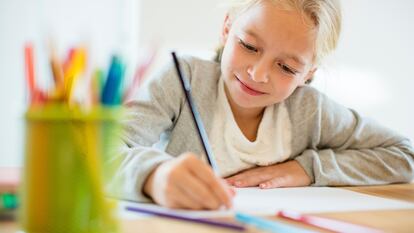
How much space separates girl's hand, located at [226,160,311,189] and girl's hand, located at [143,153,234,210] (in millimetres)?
266

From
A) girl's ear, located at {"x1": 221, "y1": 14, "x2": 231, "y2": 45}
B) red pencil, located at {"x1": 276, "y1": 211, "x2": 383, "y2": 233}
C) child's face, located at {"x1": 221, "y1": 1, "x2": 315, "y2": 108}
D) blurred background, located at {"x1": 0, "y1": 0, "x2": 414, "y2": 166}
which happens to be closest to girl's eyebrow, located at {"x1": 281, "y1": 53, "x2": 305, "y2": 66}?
child's face, located at {"x1": 221, "y1": 1, "x2": 315, "y2": 108}

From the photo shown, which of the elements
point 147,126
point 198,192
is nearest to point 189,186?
point 198,192

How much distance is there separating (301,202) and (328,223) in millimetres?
143

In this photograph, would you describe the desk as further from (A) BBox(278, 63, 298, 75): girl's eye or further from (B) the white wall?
(B) the white wall

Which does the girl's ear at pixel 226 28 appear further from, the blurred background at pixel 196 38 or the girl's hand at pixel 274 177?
the blurred background at pixel 196 38

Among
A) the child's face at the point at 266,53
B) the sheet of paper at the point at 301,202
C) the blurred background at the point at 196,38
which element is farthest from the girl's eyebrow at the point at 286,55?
the blurred background at the point at 196,38

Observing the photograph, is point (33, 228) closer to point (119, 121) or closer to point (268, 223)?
point (119, 121)

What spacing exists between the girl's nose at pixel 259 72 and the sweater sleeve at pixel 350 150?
0.19m

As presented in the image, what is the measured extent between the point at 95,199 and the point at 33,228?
0.16 feet

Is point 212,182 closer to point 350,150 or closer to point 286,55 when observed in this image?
point 286,55

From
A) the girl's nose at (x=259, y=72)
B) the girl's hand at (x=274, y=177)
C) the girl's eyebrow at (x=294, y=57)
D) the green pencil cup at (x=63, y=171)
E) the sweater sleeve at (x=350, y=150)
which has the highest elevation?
the girl's eyebrow at (x=294, y=57)

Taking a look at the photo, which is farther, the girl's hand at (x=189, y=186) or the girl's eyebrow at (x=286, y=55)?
the girl's eyebrow at (x=286, y=55)

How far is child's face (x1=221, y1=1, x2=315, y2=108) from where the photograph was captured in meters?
0.78

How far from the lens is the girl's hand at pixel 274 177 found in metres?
0.77
